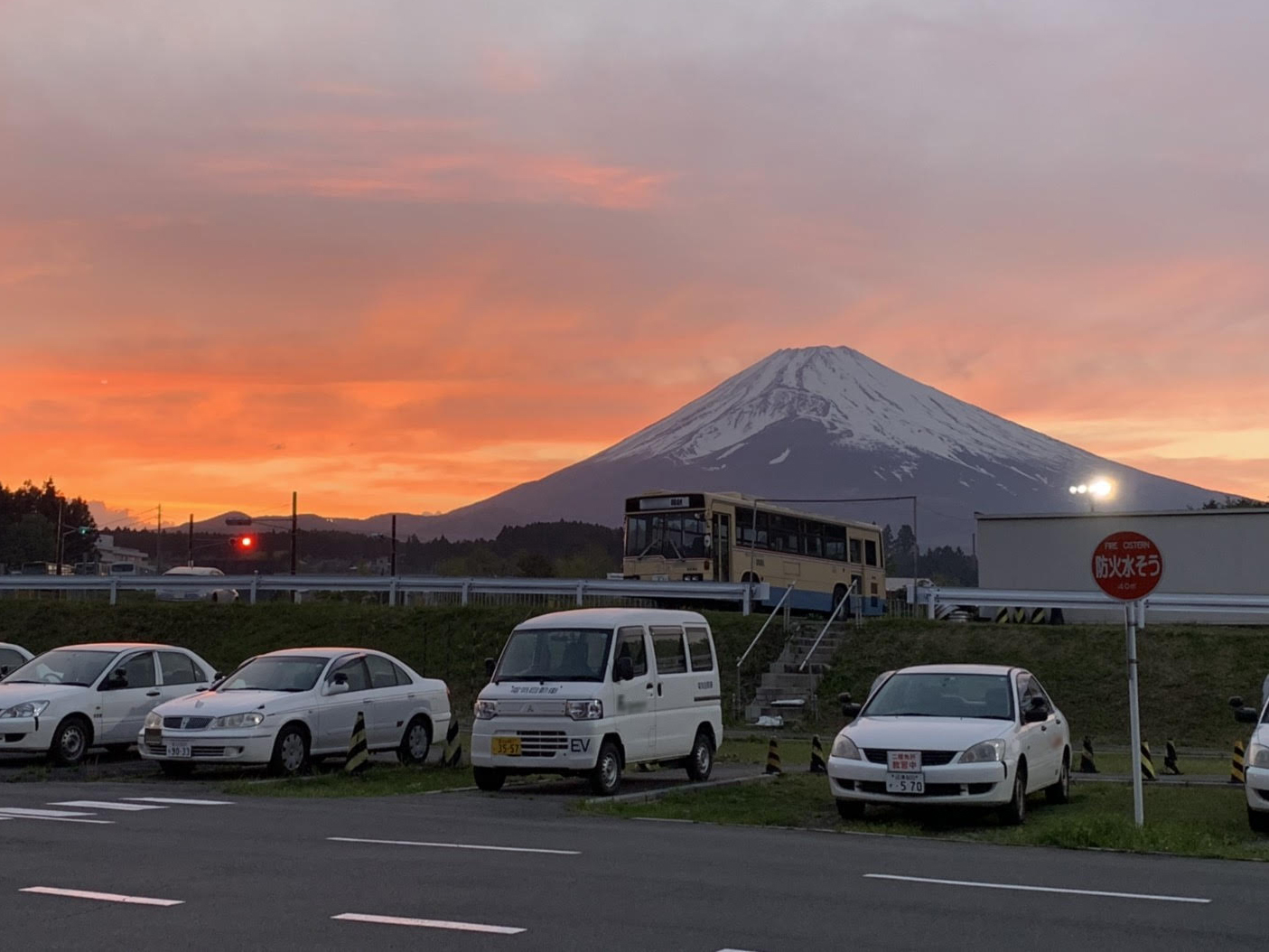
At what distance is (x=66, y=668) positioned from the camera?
67.2ft

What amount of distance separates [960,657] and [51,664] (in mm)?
17948

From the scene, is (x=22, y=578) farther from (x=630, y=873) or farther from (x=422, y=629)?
(x=630, y=873)

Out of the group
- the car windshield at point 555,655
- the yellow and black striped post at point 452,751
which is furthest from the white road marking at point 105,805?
the yellow and black striped post at point 452,751

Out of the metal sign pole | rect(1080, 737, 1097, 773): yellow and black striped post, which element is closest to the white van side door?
the metal sign pole

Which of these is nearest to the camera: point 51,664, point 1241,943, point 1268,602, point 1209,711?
point 1241,943

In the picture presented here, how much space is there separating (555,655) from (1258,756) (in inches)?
296

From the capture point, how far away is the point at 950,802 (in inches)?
537

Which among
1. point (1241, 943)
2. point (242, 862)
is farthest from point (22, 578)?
point (1241, 943)

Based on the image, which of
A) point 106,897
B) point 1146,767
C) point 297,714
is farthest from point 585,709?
point 106,897

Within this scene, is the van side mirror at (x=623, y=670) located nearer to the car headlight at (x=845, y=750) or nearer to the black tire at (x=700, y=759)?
the black tire at (x=700, y=759)

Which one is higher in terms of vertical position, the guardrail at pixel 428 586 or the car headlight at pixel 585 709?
the guardrail at pixel 428 586

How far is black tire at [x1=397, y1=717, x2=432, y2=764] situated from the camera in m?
20.0

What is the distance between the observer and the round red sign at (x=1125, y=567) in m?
13.0

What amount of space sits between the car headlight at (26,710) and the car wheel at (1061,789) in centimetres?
1248
